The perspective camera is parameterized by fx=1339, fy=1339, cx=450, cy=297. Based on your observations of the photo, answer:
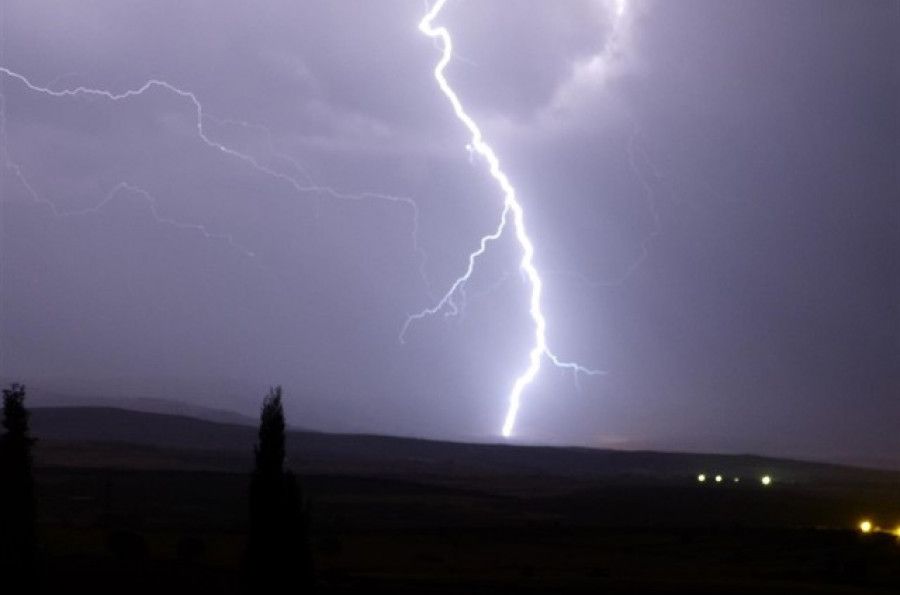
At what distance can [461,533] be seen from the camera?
4675 cm

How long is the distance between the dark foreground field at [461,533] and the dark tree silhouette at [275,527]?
6917 millimetres

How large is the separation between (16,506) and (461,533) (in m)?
28.6

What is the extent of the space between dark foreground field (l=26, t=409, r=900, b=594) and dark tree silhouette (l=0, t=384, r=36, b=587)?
470 centimetres

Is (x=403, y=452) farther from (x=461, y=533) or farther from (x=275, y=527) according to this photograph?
(x=275, y=527)

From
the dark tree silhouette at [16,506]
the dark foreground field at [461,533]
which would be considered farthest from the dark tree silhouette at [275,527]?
the dark foreground field at [461,533]

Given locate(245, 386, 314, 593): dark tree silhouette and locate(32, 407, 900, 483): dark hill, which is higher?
locate(32, 407, 900, 483): dark hill

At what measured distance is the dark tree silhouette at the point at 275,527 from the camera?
18.3 metres

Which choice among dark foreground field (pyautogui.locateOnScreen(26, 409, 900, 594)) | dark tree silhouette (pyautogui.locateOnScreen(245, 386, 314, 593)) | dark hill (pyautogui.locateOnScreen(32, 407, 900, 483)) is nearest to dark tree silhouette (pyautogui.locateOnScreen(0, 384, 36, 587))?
dark tree silhouette (pyautogui.locateOnScreen(245, 386, 314, 593))

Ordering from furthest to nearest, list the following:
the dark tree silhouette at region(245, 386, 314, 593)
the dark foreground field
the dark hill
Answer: the dark hill < the dark foreground field < the dark tree silhouette at region(245, 386, 314, 593)

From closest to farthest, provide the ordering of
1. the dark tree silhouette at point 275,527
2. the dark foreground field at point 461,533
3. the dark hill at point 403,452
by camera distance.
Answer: the dark tree silhouette at point 275,527
the dark foreground field at point 461,533
the dark hill at point 403,452

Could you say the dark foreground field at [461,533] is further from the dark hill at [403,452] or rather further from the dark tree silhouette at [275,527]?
the dark hill at [403,452]

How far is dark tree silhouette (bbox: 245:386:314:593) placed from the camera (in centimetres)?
1828

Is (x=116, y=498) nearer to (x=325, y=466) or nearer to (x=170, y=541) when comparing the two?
(x=170, y=541)

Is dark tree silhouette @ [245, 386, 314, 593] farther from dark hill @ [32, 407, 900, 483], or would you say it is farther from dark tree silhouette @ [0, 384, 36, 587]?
dark hill @ [32, 407, 900, 483]
